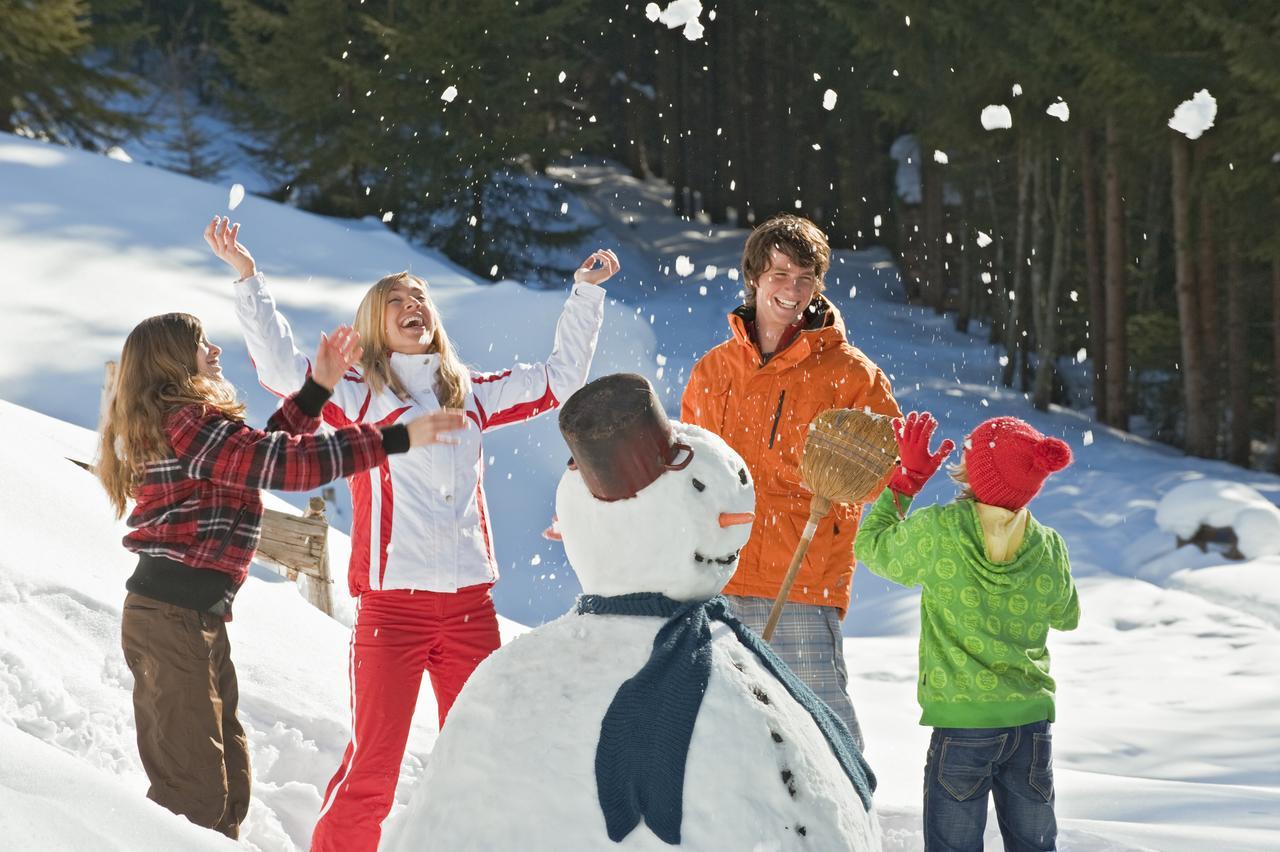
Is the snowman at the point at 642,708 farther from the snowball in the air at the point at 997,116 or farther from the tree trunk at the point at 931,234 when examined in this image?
the tree trunk at the point at 931,234

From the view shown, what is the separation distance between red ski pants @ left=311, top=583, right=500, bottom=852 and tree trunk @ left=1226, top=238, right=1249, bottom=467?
13927mm

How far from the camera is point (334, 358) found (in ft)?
11.7

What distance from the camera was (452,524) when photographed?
146 inches

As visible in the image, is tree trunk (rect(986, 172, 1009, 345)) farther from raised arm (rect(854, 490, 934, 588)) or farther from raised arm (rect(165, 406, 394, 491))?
raised arm (rect(165, 406, 394, 491))

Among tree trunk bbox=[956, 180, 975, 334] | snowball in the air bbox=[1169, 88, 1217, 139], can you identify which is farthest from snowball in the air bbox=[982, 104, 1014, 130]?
tree trunk bbox=[956, 180, 975, 334]

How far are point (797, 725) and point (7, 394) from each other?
320 inches

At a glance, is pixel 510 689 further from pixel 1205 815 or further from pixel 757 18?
pixel 757 18

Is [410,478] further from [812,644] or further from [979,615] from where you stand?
[979,615]

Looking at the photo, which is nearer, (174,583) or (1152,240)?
(174,583)

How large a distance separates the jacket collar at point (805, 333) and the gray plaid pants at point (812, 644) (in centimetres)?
76

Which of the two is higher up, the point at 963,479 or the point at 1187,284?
the point at 963,479

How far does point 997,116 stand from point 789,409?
15236mm

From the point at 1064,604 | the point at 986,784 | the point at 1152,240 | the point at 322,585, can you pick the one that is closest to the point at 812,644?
the point at 986,784

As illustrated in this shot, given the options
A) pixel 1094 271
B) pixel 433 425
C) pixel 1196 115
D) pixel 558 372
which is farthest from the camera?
pixel 1094 271
